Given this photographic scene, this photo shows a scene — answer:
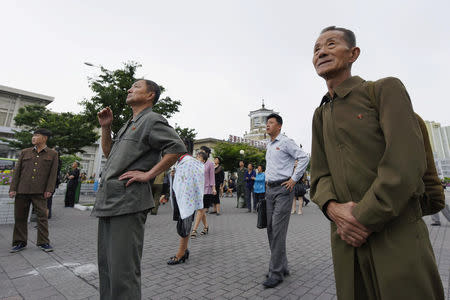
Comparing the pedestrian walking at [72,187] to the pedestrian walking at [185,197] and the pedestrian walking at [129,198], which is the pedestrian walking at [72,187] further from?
the pedestrian walking at [129,198]

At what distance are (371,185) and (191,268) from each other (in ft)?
10.2

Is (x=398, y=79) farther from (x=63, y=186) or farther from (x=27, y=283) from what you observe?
(x=63, y=186)

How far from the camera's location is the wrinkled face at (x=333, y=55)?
1.41 meters

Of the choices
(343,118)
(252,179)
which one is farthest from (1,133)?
(343,118)

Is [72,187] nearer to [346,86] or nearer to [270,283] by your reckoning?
[270,283]

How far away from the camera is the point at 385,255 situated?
102cm

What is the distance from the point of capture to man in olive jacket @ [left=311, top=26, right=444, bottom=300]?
3.22 ft

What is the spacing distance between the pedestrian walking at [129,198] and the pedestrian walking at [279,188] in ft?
5.79

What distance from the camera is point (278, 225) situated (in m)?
3.09

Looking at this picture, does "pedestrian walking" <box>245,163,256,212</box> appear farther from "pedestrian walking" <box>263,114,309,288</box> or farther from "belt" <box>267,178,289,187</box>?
"belt" <box>267,178,289,187</box>

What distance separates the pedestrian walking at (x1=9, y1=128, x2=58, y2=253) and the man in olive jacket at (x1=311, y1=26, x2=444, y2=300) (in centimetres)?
489

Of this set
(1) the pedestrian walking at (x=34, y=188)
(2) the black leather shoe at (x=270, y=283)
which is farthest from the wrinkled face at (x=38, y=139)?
(2) the black leather shoe at (x=270, y=283)

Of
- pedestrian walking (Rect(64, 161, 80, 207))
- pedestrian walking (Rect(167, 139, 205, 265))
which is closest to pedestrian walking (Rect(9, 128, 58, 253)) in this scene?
pedestrian walking (Rect(167, 139, 205, 265))

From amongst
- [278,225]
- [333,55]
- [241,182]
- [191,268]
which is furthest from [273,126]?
[241,182]
